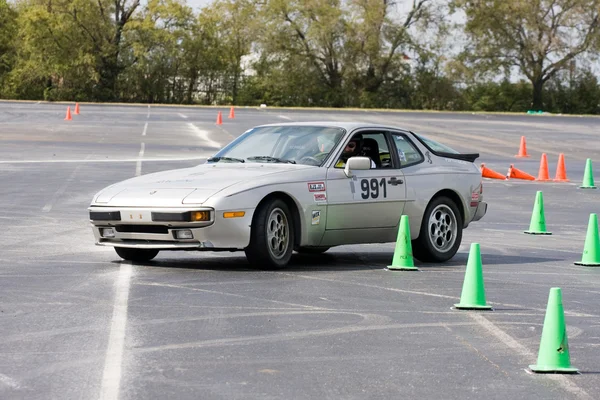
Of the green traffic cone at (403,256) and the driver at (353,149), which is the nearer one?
the green traffic cone at (403,256)

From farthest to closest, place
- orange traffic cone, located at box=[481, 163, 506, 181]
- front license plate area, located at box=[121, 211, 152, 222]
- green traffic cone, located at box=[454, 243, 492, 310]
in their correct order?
orange traffic cone, located at box=[481, 163, 506, 181] < front license plate area, located at box=[121, 211, 152, 222] < green traffic cone, located at box=[454, 243, 492, 310]

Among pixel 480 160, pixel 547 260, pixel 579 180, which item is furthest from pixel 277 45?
pixel 547 260

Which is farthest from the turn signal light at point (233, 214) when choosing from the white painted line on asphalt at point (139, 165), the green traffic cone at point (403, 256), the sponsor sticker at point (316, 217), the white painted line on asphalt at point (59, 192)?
the white painted line on asphalt at point (139, 165)

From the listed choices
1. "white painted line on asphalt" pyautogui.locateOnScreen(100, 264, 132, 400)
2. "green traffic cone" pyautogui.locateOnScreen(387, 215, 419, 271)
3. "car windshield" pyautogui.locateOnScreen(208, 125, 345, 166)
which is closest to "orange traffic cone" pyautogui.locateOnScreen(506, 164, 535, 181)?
"car windshield" pyautogui.locateOnScreen(208, 125, 345, 166)

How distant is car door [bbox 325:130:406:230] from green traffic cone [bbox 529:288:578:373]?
5.25 m

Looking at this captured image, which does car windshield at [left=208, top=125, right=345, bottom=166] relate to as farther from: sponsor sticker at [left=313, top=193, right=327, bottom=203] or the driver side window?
sponsor sticker at [left=313, top=193, right=327, bottom=203]

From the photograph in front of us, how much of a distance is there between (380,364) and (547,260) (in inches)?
259

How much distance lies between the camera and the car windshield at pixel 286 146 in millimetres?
12852

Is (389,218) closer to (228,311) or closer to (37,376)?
(228,311)

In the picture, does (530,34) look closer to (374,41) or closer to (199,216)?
(374,41)

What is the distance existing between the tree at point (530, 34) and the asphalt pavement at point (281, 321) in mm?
74403

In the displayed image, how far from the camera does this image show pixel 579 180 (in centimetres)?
2853

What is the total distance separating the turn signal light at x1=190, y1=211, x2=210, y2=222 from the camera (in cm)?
1155

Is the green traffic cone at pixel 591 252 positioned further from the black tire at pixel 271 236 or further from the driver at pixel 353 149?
the black tire at pixel 271 236
